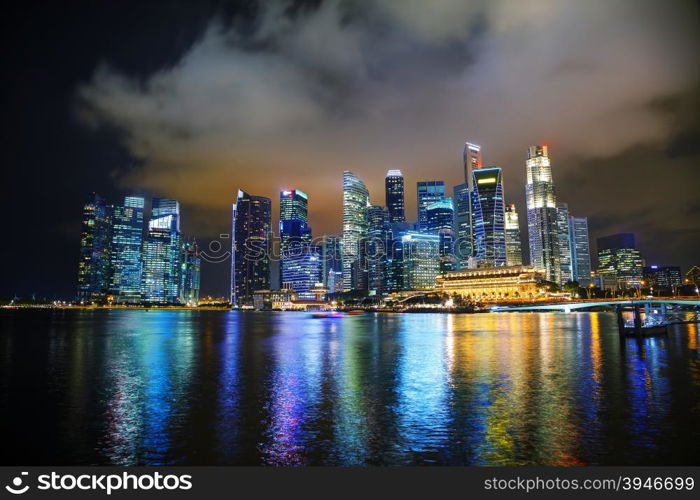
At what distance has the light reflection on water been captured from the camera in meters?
16.1

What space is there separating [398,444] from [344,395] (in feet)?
30.3

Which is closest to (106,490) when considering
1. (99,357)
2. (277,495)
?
(277,495)

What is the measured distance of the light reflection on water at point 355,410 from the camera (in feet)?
52.9

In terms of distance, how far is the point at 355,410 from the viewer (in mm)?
22125

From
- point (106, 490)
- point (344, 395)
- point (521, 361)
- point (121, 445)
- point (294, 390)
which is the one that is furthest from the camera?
point (521, 361)

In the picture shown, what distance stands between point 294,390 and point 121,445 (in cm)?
1158

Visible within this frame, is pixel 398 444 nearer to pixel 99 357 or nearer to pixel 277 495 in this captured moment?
pixel 277 495

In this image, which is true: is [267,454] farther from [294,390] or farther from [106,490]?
[294,390]

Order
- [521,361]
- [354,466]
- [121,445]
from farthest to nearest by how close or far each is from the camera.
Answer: [521,361] → [121,445] → [354,466]

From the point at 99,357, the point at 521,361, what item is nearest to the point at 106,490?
the point at 521,361

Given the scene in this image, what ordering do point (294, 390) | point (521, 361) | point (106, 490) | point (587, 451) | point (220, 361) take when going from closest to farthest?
1. point (106, 490)
2. point (587, 451)
3. point (294, 390)
4. point (521, 361)
5. point (220, 361)

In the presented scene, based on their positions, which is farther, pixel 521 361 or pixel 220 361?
pixel 220 361

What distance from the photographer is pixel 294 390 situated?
90.2ft

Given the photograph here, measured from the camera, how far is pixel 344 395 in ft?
84.5
